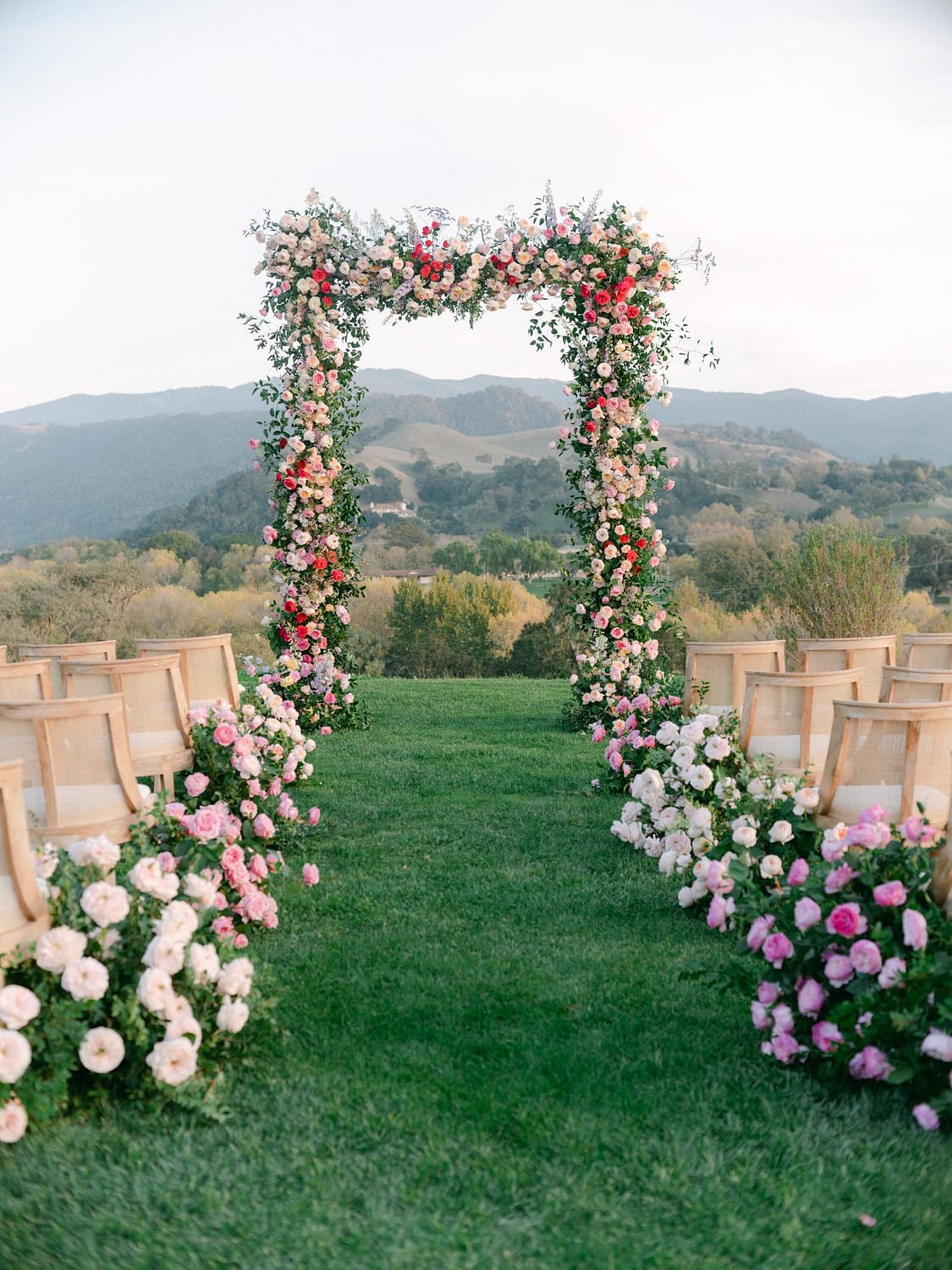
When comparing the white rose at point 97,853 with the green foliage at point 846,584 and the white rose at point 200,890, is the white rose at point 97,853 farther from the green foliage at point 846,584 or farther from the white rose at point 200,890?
the green foliage at point 846,584

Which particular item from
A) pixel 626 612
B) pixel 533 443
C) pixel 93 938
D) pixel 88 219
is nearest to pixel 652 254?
pixel 626 612

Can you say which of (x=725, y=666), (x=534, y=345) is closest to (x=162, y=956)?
(x=725, y=666)

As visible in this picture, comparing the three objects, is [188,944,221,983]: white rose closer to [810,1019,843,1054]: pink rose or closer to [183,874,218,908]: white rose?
[183,874,218,908]: white rose

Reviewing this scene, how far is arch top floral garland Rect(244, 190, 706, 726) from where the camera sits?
20.7 ft

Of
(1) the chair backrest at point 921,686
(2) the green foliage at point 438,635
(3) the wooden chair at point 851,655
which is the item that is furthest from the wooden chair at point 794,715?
(2) the green foliage at point 438,635

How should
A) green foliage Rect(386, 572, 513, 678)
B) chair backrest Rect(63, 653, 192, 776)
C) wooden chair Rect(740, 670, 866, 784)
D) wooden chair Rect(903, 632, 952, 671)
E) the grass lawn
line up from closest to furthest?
the grass lawn
wooden chair Rect(740, 670, 866, 784)
chair backrest Rect(63, 653, 192, 776)
wooden chair Rect(903, 632, 952, 671)
green foliage Rect(386, 572, 513, 678)

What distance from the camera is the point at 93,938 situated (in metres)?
2.16

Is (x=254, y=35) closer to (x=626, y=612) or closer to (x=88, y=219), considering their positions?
(x=626, y=612)

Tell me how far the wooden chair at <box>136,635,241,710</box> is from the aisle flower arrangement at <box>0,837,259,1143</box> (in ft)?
7.05

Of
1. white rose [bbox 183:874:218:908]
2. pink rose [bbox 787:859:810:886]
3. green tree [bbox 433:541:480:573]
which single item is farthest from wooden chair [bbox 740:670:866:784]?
green tree [bbox 433:541:480:573]

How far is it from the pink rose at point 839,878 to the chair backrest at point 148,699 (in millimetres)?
2470

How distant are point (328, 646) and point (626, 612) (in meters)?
2.14

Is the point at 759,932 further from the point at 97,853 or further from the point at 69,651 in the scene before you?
the point at 69,651

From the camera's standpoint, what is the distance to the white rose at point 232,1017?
2197 mm
